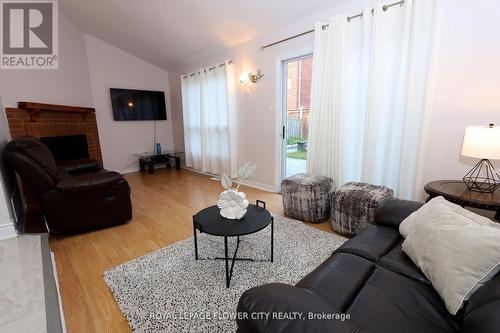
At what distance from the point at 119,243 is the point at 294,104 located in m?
2.98

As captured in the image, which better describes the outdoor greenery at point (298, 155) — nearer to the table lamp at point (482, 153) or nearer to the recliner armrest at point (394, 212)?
the table lamp at point (482, 153)

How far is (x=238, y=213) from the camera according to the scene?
5.99ft

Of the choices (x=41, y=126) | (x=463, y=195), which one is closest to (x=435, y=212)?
(x=463, y=195)

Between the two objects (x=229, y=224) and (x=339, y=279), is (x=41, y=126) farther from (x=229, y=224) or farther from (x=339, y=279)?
(x=339, y=279)

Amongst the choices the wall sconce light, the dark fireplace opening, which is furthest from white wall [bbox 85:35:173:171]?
the wall sconce light

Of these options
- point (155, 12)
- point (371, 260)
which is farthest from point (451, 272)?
point (155, 12)

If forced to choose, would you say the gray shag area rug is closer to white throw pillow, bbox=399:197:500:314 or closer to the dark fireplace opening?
white throw pillow, bbox=399:197:500:314

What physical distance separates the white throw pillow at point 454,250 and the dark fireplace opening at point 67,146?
484 centimetres

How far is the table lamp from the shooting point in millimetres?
1710

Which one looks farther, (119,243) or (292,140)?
(292,140)

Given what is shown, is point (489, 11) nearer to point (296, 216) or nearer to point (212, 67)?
point (296, 216)

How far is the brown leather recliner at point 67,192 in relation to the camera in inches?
85.4

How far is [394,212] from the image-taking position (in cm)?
162

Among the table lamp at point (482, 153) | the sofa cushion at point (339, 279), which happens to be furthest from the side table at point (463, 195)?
the sofa cushion at point (339, 279)
